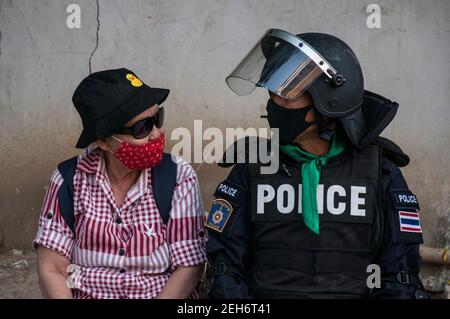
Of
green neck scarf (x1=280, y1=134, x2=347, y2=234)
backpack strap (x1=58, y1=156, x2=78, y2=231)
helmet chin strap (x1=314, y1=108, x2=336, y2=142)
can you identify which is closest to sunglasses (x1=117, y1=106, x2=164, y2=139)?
backpack strap (x1=58, y1=156, x2=78, y2=231)

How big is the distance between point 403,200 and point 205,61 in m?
2.22

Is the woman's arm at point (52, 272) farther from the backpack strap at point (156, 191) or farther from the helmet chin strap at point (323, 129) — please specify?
the helmet chin strap at point (323, 129)

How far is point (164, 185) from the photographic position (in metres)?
3.68

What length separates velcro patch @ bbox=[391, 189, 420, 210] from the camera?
11.4 ft

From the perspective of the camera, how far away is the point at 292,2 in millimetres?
5199

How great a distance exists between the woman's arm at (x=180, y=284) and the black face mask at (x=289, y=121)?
2.53 feet

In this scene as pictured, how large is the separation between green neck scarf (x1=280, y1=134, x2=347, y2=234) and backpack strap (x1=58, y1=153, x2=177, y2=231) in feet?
1.84

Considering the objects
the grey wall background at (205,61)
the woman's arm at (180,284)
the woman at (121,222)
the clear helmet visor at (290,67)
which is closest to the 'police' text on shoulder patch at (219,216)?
the woman at (121,222)

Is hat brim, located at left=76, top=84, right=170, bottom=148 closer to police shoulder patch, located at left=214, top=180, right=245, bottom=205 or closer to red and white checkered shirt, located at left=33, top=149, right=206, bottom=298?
red and white checkered shirt, located at left=33, top=149, right=206, bottom=298

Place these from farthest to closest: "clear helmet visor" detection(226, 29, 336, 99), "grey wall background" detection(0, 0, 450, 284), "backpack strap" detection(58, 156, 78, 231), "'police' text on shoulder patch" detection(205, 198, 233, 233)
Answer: "grey wall background" detection(0, 0, 450, 284) < "backpack strap" detection(58, 156, 78, 231) < "'police' text on shoulder patch" detection(205, 198, 233, 233) < "clear helmet visor" detection(226, 29, 336, 99)

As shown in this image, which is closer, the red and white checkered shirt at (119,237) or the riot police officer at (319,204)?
the riot police officer at (319,204)

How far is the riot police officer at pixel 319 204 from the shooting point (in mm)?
3447

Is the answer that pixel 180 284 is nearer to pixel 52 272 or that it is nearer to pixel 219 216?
pixel 219 216
